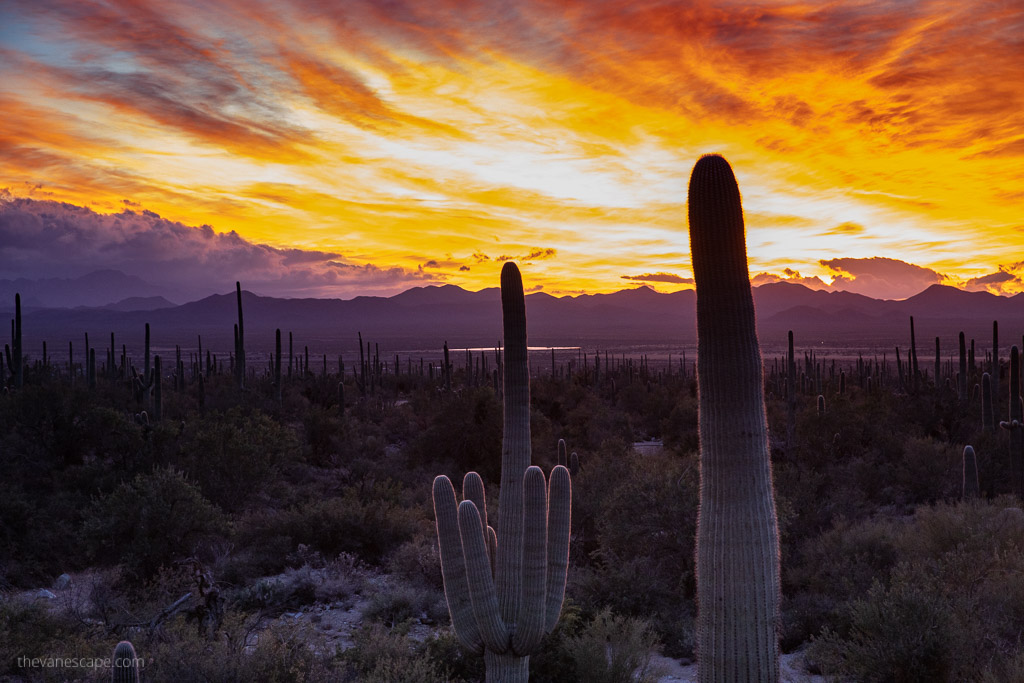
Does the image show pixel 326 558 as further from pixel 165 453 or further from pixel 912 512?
pixel 912 512

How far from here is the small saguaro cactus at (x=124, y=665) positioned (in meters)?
5.45

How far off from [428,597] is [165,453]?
36.3 ft

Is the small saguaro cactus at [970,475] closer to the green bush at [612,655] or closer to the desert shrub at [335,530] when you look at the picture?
the green bush at [612,655]

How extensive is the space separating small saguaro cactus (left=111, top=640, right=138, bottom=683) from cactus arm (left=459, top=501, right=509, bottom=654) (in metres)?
3.01

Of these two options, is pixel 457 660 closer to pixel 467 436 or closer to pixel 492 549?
pixel 492 549

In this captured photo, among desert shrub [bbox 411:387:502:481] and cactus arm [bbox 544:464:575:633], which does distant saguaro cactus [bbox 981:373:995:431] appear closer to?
desert shrub [bbox 411:387:502:481]

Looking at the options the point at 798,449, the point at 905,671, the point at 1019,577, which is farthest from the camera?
the point at 798,449

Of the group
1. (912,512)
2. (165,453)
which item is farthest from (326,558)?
(912,512)

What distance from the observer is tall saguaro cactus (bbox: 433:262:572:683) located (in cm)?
702

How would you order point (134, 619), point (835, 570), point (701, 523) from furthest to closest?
point (835, 570) < point (134, 619) < point (701, 523)

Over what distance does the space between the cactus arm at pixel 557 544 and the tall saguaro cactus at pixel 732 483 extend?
304 cm

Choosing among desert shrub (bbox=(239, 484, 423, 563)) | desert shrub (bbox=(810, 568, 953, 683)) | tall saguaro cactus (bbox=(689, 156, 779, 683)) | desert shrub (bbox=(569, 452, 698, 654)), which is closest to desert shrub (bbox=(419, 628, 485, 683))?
desert shrub (bbox=(569, 452, 698, 654))

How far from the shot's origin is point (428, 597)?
38.1ft

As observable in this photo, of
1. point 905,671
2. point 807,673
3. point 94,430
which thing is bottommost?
point 807,673
